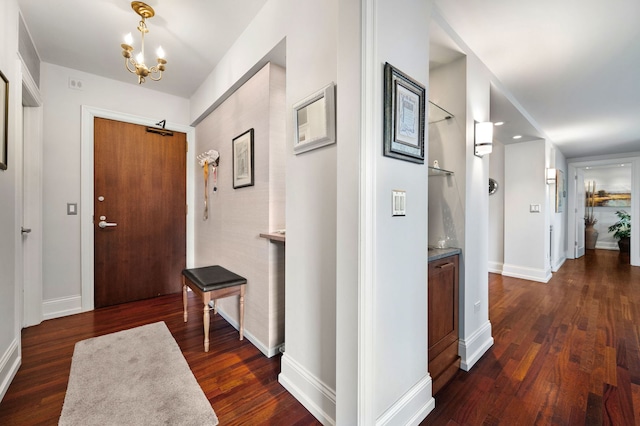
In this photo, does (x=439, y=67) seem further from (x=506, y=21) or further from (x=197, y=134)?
(x=197, y=134)

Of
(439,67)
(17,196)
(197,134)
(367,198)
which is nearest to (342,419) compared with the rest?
(367,198)

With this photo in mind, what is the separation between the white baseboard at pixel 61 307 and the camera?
2.72 m

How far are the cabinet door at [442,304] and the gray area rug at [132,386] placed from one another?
1.34 meters

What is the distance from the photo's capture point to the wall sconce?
2.03 meters

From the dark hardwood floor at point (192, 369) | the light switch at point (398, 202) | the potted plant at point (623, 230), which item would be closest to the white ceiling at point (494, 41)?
the light switch at point (398, 202)

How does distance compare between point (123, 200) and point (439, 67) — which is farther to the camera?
point (123, 200)

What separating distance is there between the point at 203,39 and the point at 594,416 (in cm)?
374

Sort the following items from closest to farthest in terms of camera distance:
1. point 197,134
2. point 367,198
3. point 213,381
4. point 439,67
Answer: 1. point 367,198
2. point 213,381
3. point 439,67
4. point 197,134

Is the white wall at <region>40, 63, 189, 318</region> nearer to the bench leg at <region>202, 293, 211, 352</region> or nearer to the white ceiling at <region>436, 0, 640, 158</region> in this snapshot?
the bench leg at <region>202, 293, 211, 352</region>

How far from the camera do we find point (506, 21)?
180 centimetres

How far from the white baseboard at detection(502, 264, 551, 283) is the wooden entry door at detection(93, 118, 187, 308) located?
5100 mm

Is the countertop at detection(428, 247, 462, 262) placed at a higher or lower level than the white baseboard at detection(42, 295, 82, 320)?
higher

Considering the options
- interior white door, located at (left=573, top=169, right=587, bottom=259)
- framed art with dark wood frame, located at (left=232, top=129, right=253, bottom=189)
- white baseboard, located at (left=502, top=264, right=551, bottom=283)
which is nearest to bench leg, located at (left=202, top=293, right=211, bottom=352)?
framed art with dark wood frame, located at (left=232, top=129, right=253, bottom=189)

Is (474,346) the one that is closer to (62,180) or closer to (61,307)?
(61,307)
